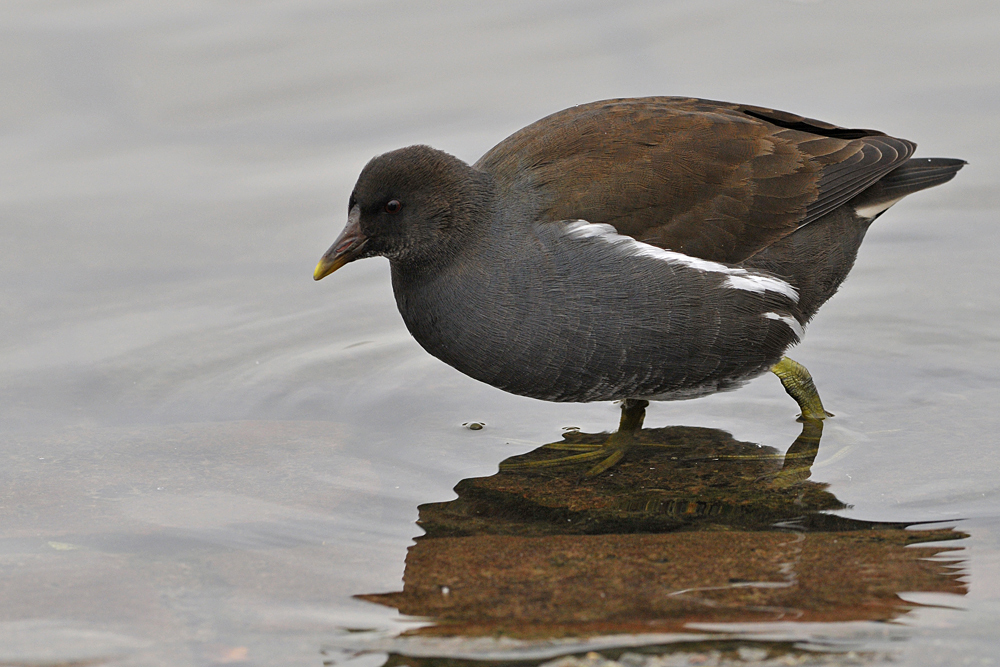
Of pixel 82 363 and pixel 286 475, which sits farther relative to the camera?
pixel 82 363

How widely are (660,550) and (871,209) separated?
7.35ft

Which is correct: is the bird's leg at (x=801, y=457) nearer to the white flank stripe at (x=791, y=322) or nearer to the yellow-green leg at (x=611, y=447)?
the white flank stripe at (x=791, y=322)

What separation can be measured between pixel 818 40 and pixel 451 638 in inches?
236

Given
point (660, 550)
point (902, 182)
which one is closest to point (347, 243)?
point (660, 550)

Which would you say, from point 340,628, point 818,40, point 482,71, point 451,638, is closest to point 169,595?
point 340,628

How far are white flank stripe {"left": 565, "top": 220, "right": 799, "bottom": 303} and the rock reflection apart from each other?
0.72 m

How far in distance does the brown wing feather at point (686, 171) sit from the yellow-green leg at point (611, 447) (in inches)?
34.3

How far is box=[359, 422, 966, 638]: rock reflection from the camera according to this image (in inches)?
143

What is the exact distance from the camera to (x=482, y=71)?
817cm

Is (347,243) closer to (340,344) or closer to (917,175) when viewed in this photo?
(340,344)

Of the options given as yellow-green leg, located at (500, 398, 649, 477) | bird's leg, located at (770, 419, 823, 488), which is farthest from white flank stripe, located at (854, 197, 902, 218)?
yellow-green leg, located at (500, 398, 649, 477)

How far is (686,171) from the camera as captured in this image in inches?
198

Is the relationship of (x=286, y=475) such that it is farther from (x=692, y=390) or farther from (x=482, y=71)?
(x=482, y=71)

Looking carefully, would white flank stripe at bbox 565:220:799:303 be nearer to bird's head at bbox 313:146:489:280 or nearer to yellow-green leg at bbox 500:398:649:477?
bird's head at bbox 313:146:489:280
